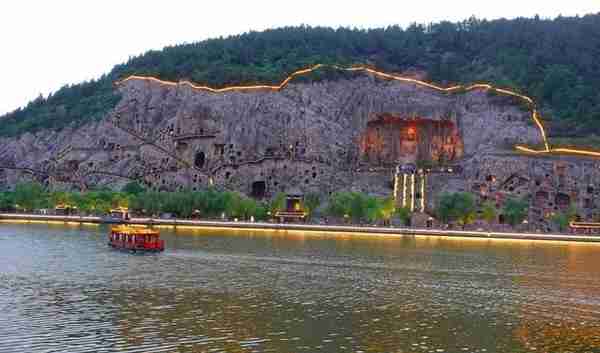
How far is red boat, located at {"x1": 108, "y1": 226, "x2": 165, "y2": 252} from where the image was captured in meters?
52.3

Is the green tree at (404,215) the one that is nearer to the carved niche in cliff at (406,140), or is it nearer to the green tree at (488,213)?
the green tree at (488,213)

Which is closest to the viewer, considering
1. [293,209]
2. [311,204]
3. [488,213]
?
[488,213]

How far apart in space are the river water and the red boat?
1071 millimetres

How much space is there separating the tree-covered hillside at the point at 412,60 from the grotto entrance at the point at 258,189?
18.0 m

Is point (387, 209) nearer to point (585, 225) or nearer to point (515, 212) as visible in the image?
point (515, 212)

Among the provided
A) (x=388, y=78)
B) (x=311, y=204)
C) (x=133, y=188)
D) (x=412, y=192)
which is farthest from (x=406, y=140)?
(x=133, y=188)

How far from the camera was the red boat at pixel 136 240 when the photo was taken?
52.3m

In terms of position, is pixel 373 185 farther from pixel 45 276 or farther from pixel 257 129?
pixel 45 276

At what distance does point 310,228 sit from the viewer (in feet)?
277

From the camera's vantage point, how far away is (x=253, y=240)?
64312mm

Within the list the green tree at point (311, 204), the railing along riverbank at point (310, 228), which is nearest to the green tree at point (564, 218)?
the railing along riverbank at point (310, 228)

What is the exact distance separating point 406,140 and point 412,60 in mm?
24899

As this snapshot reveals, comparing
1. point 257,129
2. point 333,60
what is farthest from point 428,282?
point 333,60

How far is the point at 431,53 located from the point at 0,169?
239 ft
